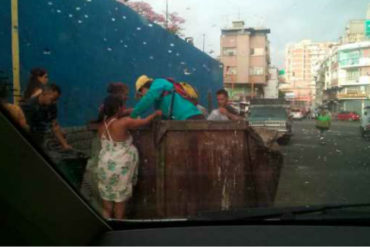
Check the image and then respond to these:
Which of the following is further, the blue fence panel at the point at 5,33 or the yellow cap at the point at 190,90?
the yellow cap at the point at 190,90

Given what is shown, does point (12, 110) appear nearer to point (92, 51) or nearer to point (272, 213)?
point (272, 213)

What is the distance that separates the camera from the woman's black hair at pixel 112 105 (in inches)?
118

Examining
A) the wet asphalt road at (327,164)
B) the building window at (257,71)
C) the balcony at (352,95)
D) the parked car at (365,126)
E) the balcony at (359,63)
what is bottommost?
the wet asphalt road at (327,164)

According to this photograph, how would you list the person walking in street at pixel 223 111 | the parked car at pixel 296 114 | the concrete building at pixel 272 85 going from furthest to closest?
the parked car at pixel 296 114, the concrete building at pixel 272 85, the person walking in street at pixel 223 111

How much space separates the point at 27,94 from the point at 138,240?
1042 mm

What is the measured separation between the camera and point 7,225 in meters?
1.73

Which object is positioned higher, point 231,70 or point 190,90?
point 231,70

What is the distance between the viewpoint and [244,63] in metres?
3.76

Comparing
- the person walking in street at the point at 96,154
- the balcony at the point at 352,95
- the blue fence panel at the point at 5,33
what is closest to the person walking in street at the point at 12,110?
the person walking in street at the point at 96,154

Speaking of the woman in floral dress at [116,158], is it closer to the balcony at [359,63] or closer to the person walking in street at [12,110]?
the person walking in street at [12,110]

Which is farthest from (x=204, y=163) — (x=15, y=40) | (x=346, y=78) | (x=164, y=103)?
(x=346, y=78)

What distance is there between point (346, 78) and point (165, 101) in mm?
2121

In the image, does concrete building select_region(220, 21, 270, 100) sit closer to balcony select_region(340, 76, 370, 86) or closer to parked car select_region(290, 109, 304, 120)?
parked car select_region(290, 109, 304, 120)

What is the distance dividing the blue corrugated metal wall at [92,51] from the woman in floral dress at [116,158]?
0.19 metres
